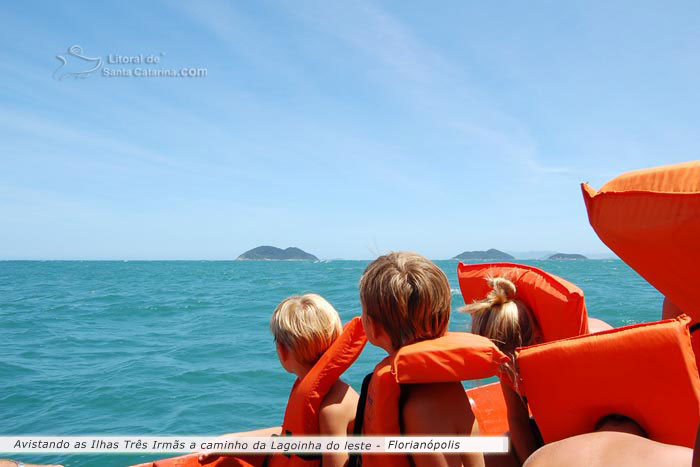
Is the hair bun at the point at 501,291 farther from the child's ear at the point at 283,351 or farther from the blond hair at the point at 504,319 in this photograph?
the child's ear at the point at 283,351

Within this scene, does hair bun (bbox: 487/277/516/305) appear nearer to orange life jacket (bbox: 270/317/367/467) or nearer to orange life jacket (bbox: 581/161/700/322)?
orange life jacket (bbox: 270/317/367/467)

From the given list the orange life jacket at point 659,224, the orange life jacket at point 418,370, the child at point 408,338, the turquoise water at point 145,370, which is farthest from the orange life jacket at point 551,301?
the orange life jacket at point 659,224

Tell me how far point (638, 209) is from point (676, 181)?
0.07 meters

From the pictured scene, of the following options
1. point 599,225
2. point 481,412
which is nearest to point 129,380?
point 481,412

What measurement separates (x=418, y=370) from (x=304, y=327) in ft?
3.03

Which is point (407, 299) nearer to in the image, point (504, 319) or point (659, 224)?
point (504, 319)

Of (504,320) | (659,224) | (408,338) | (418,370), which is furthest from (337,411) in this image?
(659,224)

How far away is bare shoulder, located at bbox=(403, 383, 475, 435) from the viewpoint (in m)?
1.82

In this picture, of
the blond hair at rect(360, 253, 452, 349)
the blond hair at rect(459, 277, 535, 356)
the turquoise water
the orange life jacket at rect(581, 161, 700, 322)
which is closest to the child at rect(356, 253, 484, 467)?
the blond hair at rect(360, 253, 452, 349)

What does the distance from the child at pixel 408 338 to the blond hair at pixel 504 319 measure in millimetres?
497

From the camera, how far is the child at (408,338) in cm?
185

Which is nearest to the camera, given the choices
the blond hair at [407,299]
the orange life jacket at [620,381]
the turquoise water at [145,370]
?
the orange life jacket at [620,381]

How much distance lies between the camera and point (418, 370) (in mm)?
1812

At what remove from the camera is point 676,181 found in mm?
891
